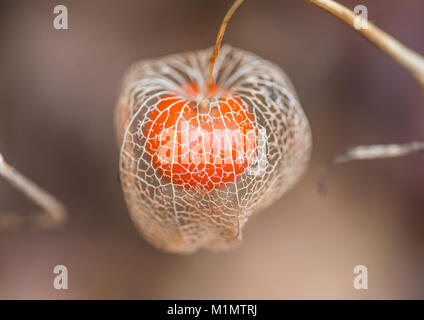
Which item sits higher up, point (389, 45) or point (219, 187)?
point (389, 45)

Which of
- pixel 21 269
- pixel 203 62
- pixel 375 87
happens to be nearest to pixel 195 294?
pixel 21 269

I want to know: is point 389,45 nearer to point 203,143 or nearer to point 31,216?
point 203,143

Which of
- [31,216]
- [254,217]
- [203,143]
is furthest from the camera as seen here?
[254,217]

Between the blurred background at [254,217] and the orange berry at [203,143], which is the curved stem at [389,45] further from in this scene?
the blurred background at [254,217]

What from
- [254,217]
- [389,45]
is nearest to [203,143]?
[389,45]

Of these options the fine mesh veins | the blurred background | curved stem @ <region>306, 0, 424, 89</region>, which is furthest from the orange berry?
the blurred background
